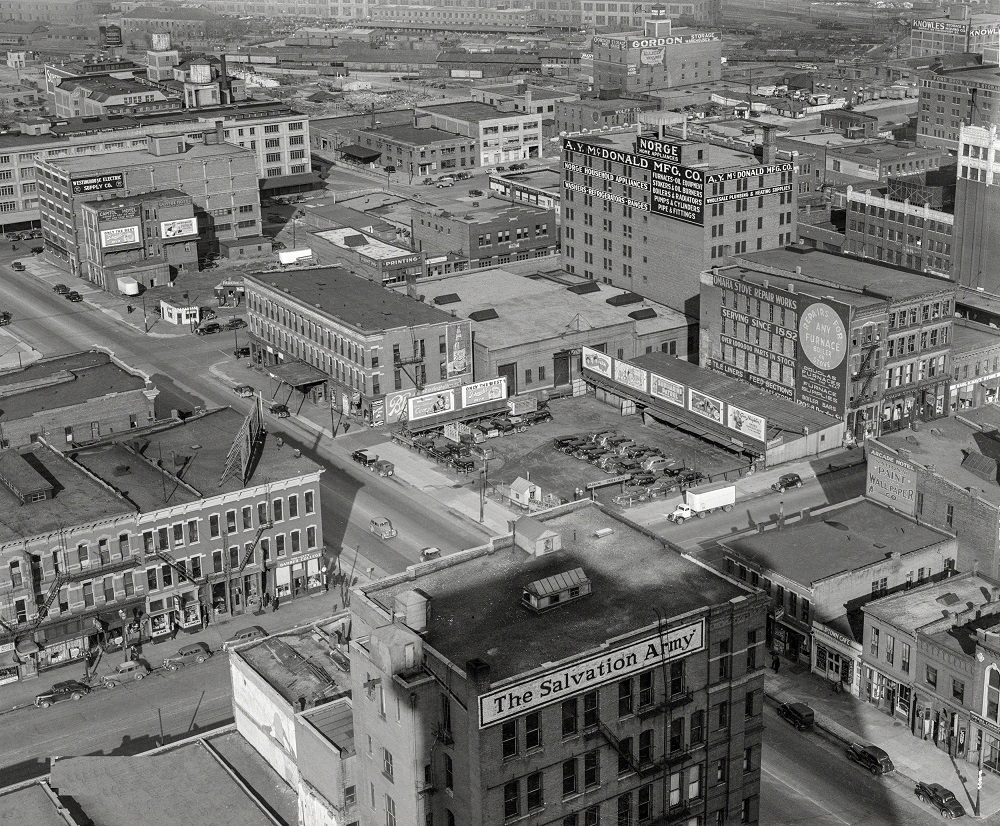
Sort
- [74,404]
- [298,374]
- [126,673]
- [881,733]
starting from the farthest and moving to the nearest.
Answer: [298,374] < [74,404] < [126,673] < [881,733]

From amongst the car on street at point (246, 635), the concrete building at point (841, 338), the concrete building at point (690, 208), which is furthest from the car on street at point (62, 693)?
the concrete building at point (690, 208)

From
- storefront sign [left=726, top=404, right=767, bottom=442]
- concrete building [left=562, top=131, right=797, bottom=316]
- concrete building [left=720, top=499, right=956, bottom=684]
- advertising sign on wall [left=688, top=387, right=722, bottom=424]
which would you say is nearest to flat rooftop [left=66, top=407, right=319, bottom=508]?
concrete building [left=720, top=499, right=956, bottom=684]

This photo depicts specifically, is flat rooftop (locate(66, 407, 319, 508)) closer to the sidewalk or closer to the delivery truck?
the delivery truck

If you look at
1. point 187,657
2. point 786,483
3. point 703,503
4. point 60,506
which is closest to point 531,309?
point 786,483

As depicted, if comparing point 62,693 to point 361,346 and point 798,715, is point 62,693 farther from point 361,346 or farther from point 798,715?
point 361,346

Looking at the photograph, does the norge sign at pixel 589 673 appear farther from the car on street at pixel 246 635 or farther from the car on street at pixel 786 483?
the car on street at pixel 786 483

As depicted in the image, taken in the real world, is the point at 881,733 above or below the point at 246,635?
below

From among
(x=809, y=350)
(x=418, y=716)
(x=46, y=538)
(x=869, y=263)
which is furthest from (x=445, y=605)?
(x=869, y=263)
